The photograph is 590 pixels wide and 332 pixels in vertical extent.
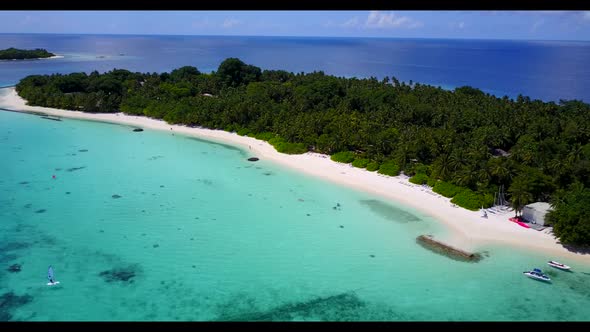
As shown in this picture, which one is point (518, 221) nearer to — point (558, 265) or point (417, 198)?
point (558, 265)

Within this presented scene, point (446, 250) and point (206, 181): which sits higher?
point (446, 250)

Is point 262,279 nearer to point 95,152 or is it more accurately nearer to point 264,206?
point 264,206

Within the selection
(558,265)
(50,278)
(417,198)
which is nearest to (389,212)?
(417,198)

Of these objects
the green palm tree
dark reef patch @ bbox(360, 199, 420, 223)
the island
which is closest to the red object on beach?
the green palm tree

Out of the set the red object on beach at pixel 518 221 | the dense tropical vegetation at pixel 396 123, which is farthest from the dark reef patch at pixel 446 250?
the dense tropical vegetation at pixel 396 123

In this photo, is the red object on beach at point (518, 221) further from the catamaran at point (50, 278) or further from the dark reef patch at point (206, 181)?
the catamaran at point (50, 278)
